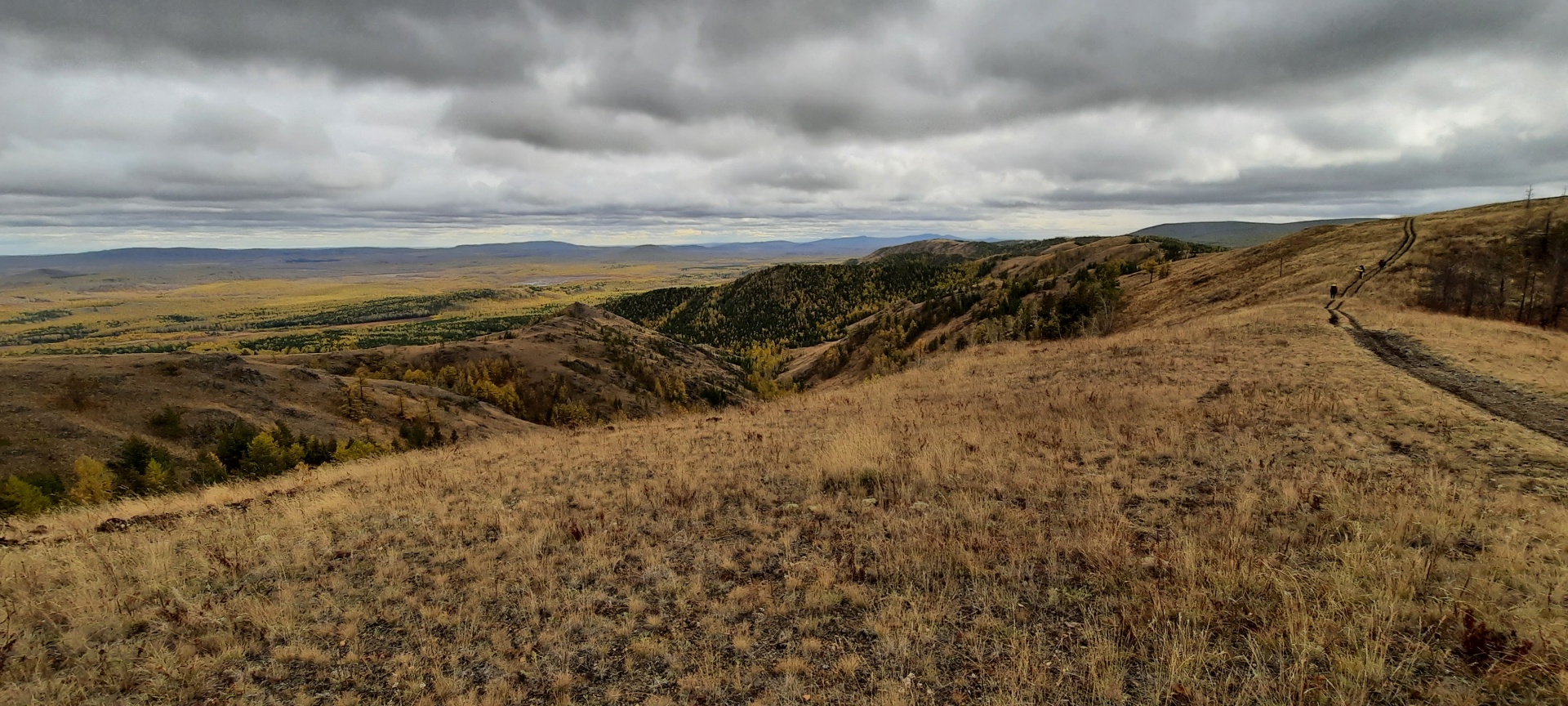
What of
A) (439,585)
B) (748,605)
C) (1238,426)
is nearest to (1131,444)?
(1238,426)

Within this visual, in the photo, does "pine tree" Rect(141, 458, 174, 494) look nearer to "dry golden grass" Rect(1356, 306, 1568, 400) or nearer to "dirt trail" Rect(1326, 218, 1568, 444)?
"dirt trail" Rect(1326, 218, 1568, 444)

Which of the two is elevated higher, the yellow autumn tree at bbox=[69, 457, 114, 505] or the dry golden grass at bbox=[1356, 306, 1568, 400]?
the dry golden grass at bbox=[1356, 306, 1568, 400]

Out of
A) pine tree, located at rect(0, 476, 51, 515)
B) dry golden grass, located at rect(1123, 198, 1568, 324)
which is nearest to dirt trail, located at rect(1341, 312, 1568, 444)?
dry golden grass, located at rect(1123, 198, 1568, 324)

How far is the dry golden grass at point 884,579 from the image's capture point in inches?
201

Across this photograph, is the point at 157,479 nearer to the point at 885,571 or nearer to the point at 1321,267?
the point at 885,571

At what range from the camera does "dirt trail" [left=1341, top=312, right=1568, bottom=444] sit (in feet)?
40.1

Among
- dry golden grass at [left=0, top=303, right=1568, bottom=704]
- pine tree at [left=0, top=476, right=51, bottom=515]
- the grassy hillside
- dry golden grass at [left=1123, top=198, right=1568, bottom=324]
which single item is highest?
dry golden grass at [left=1123, top=198, right=1568, bottom=324]

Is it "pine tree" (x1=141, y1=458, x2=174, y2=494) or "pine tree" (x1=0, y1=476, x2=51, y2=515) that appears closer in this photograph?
"pine tree" (x1=0, y1=476, x2=51, y2=515)

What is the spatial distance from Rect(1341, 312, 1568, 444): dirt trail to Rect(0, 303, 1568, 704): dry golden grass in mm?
1185

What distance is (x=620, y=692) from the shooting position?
539cm

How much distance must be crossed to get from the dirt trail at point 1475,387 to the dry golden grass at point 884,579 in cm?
119

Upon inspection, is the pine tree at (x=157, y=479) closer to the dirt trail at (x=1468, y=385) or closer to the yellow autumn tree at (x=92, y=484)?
the yellow autumn tree at (x=92, y=484)

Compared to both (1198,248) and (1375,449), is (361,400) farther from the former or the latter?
(1198,248)

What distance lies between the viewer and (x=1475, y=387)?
15383mm
